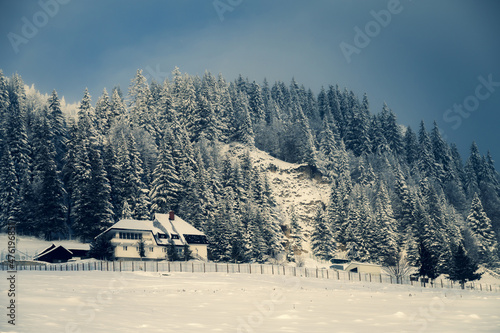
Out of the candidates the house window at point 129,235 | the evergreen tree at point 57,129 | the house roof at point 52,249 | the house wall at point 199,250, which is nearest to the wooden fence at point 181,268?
the house roof at point 52,249

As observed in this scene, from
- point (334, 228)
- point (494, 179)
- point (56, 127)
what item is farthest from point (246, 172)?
point (494, 179)

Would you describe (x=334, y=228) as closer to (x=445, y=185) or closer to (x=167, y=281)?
(x=445, y=185)

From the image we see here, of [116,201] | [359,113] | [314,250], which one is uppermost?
[359,113]

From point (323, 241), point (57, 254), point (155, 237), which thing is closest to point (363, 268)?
point (323, 241)

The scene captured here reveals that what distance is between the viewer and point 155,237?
8419cm

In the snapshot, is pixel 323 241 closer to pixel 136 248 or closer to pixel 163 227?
pixel 163 227

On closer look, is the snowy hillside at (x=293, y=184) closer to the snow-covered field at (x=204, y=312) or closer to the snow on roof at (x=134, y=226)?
the snow on roof at (x=134, y=226)

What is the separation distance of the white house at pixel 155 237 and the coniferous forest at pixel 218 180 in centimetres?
364

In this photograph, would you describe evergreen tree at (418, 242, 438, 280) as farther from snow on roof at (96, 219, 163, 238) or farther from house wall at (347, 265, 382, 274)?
snow on roof at (96, 219, 163, 238)

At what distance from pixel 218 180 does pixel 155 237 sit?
1196 inches

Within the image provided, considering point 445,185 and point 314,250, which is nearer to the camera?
point 314,250

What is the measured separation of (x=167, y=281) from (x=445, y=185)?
128920 mm

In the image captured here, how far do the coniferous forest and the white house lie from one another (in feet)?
11.9

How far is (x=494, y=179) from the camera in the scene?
166875 mm
